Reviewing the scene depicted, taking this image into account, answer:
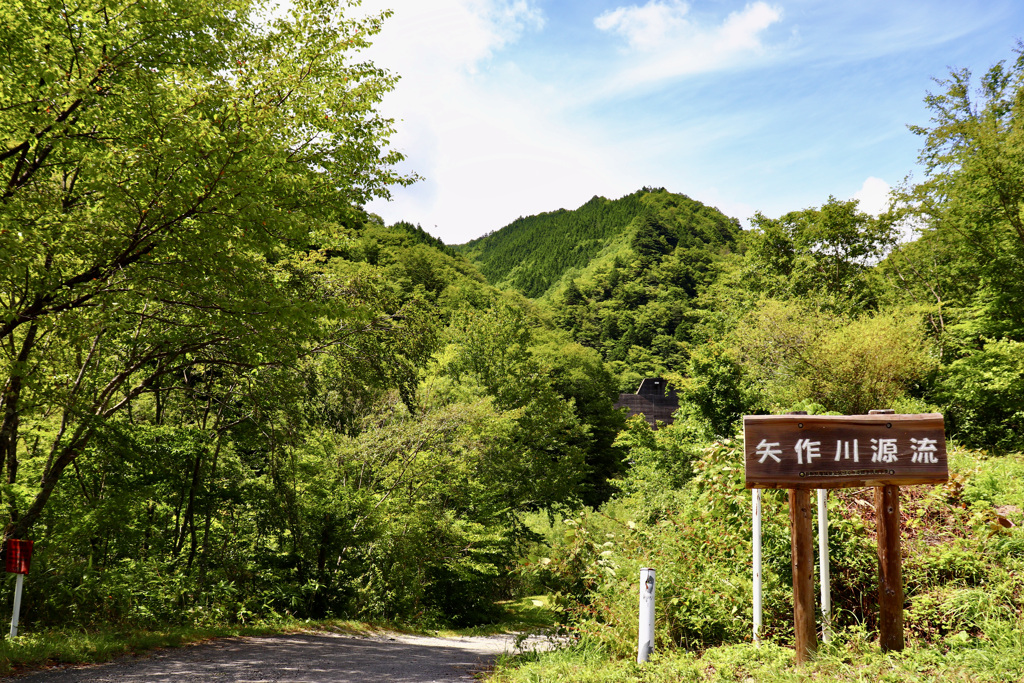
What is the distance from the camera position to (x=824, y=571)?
5.31 metres

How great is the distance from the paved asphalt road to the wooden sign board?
4.09m

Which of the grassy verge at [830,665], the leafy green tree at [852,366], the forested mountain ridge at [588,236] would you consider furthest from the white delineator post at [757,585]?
the forested mountain ridge at [588,236]

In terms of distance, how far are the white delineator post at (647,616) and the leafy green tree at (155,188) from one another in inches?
206

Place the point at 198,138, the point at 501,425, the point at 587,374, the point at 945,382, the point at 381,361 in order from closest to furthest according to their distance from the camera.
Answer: the point at 198,138
the point at 381,361
the point at 945,382
the point at 501,425
the point at 587,374

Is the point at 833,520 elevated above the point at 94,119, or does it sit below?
below

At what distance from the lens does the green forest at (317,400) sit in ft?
19.3

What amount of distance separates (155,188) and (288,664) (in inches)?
221

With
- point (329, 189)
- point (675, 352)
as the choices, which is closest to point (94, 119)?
point (329, 189)

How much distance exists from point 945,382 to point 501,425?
13234 mm

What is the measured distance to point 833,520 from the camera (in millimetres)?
6016

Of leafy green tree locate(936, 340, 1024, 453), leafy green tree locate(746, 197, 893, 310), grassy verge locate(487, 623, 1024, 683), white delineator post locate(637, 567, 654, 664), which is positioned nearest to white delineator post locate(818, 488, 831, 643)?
grassy verge locate(487, 623, 1024, 683)

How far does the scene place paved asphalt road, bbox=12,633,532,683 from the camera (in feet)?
20.6

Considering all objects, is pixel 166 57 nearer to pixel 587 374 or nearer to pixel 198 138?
pixel 198 138

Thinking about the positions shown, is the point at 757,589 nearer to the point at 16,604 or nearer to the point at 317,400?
the point at 16,604
